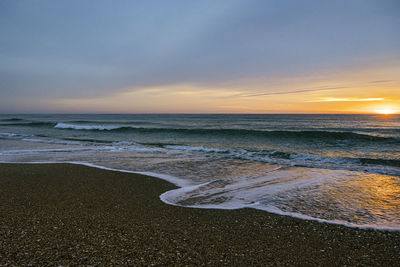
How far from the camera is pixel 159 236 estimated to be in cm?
342

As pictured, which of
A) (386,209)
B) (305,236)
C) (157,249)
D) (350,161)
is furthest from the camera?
(350,161)

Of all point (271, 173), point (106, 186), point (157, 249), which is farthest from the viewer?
point (271, 173)

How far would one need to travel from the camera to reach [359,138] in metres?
19.0

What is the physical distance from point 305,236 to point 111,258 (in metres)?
2.90

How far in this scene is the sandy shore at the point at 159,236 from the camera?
2883 mm

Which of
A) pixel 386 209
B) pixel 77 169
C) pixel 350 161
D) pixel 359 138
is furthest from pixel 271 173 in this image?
pixel 359 138

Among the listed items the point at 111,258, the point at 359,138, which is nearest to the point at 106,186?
the point at 111,258

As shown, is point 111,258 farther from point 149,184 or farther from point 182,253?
point 149,184

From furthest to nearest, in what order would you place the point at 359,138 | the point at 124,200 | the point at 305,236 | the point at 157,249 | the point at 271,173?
the point at 359,138
the point at 271,173
the point at 124,200
the point at 305,236
the point at 157,249

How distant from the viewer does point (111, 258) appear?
9.28 feet

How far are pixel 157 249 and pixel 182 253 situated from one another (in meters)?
0.36

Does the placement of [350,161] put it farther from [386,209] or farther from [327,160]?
[386,209]

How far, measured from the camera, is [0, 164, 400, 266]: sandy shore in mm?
2883

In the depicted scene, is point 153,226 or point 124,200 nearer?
point 153,226
